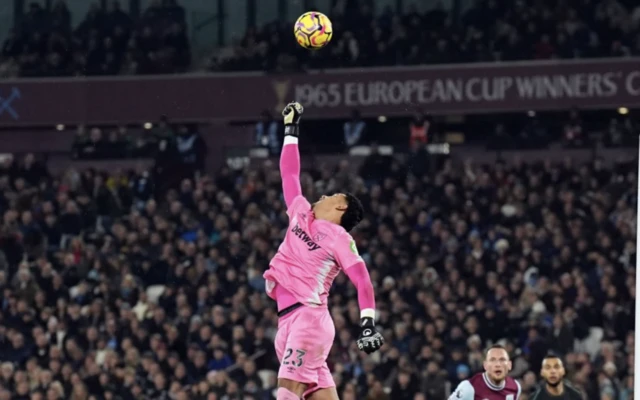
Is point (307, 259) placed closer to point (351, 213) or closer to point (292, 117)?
point (351, 213)

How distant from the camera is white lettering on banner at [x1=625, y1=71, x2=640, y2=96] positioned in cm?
2878

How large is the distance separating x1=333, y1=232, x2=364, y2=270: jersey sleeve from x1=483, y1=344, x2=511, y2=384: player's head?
6.62 feet

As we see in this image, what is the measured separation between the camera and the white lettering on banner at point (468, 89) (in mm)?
29172

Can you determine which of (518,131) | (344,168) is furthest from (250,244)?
(518,131)

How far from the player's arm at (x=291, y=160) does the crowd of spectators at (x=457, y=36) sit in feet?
60.5

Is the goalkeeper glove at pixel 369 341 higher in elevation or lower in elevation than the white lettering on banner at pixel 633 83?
lower

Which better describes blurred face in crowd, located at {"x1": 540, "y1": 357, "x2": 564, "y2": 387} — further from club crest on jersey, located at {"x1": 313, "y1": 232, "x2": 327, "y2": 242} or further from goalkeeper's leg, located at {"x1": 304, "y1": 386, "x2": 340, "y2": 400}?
club crest on jersey, located at {"x1": 313, "y1": 232, "x2": 327, "y2": 242}

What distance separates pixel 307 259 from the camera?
10.7 m

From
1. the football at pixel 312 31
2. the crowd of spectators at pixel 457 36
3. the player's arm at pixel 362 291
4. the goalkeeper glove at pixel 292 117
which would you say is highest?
the crowd of spectators at pixel 457 36

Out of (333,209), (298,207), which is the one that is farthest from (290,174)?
(333,209)

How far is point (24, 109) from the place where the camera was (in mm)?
31938

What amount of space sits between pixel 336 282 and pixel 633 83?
9090 mm

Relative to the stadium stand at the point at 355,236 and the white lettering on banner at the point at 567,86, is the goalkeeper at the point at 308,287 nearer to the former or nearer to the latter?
the stadium stand at the point at 355,236

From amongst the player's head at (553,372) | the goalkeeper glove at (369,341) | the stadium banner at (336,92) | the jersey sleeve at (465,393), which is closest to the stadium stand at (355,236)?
the stadium banner at (336,92)
